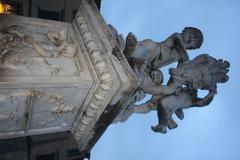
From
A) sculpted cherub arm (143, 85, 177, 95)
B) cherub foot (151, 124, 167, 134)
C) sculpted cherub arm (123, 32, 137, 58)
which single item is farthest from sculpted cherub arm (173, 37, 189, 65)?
sculpted cherub arm (123, 32, 137, 58)

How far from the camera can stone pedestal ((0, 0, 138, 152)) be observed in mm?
4695

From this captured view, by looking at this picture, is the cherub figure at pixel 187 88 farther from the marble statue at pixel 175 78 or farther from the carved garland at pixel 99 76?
the carved garland at pixel 99 76

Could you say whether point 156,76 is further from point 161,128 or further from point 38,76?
point 38,76

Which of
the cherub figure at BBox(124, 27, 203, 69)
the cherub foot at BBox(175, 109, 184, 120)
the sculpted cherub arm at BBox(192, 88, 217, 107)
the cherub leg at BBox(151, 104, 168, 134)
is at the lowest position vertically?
the cherub foot at BBox(175, 109, 184, 120)

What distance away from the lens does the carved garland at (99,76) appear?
4.97 m

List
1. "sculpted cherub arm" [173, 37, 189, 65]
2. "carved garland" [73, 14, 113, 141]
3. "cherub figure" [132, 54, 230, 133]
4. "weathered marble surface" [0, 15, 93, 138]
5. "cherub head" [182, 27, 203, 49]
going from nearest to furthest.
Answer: "weathered marble surface" [0, 15, 93, 138] < "carved garland" [73, 14, 113, 141] < "cherub figure" [132, 54, 230, 133] < "sculpted cherub arm" [173, 37, 189, 65] < "cherub head" [182, 27, 203, 49]

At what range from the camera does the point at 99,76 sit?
502cm

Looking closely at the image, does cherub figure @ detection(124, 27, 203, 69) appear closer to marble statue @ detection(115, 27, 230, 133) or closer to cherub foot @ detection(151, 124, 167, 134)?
marble statue @ detection(115, 27, 230, 133)

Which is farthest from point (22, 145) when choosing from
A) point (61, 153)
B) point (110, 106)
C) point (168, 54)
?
point (110, 106)

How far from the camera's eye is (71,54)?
5.22 m

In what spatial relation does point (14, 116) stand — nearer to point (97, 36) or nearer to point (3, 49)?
point (3, 49)

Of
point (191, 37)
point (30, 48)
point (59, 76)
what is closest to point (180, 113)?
point (191, 37)

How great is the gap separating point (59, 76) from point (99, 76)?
0.55 meters

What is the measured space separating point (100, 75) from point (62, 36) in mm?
933
